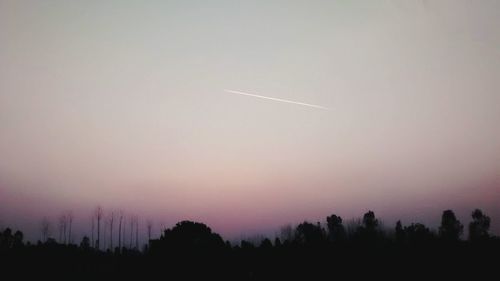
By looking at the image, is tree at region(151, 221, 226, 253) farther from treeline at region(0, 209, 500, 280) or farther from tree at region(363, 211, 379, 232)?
tree at region(363, 211, 379, 232)

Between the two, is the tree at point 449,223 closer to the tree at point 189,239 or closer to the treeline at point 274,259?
the treeline at point 274,259

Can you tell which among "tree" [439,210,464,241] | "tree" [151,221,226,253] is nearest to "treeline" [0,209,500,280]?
"tree" [151,221,226,253]

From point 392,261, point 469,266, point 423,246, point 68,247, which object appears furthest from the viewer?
point 68,247

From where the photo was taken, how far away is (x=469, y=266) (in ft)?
119

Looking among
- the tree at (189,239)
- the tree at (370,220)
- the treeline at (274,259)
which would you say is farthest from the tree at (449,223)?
the tree at (189,239)

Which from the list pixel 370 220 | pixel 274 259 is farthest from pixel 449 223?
pixel 274 259

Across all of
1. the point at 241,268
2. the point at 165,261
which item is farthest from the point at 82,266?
the point at 241,268

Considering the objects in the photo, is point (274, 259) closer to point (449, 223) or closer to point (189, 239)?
point (189, 239)

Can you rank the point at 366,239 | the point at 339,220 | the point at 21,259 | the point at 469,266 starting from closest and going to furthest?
the point at 469,266 < the point at 21,259 < the point at 366,239 < the point at 339,220

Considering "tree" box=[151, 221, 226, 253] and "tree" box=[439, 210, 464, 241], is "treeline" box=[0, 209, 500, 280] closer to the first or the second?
"tree" box=[151, 221, 226, 253]

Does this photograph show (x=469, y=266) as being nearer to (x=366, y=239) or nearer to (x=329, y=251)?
(x=329, y=251)

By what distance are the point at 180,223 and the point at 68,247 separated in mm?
33914

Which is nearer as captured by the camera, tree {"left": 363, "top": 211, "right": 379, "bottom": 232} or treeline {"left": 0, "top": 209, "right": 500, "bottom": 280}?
treeline {"left": 0, "top": 209, "right": 500, "bottom": 280}

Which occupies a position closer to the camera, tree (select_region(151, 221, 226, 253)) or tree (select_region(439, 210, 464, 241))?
tree (select_region(151, 221, 226, 253))
